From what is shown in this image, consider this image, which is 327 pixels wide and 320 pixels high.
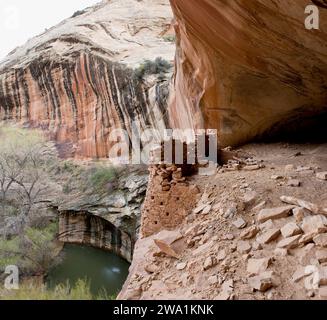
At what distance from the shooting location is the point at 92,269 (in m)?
11.5

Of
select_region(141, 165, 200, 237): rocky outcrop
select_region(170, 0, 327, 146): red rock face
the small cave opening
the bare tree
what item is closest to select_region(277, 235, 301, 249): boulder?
select_region(141, 165, 200, 237): rocky outcrop

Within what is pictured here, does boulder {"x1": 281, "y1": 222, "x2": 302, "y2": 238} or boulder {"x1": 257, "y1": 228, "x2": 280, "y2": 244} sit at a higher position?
boulder {"x1": 281, "y1": 222, "x2": 302, "y2": 238}

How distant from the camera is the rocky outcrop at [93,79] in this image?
12.1 meters

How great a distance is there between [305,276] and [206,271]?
2.33 feet

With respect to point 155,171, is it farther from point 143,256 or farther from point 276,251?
point 276,251

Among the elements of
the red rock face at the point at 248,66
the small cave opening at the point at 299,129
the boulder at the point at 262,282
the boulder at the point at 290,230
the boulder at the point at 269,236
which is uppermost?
the red rock face at the point at 248,66

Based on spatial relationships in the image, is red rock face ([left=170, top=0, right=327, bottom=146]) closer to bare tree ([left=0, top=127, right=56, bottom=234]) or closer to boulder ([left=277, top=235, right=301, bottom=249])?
boulder ([left=277, top=235, right=301, bottom=249])

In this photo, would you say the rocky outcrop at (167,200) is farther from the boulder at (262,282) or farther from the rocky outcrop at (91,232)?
the rocky outcrop at (91,232)

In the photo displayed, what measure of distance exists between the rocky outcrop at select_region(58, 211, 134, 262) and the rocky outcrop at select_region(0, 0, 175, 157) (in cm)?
262

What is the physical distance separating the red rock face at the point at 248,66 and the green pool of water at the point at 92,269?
17.4ft

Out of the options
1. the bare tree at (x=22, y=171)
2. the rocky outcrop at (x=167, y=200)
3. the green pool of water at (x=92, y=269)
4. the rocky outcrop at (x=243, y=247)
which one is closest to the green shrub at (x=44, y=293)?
the green pool of water at (x=92, y=269)

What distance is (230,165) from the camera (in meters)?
4.98

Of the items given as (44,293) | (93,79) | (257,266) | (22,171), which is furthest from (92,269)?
(257,266)

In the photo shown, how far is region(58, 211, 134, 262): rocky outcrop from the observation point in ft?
38.7
